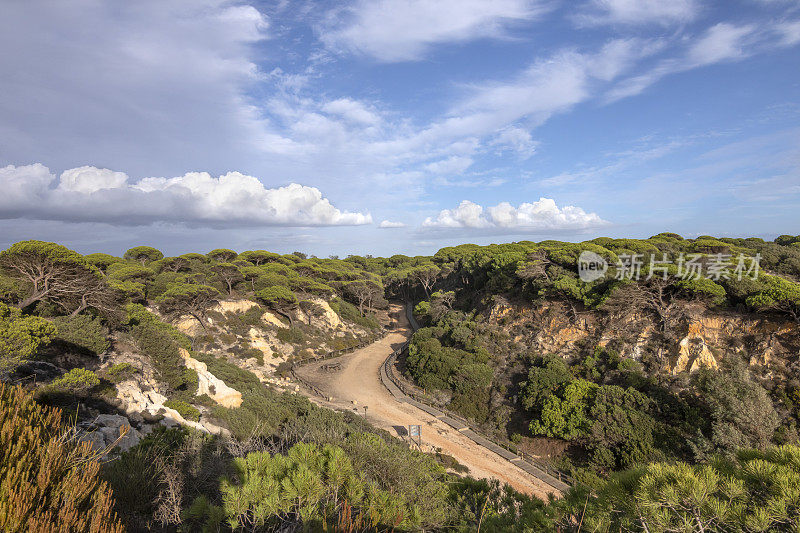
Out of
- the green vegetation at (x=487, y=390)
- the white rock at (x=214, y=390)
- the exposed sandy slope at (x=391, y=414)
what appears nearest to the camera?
the green vegetation at (x=487, y=390)

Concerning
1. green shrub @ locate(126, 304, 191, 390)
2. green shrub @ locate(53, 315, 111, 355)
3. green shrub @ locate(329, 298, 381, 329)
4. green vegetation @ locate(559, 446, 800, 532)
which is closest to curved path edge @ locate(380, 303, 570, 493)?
green vegetation @ locate(559, 446, 800, 532)

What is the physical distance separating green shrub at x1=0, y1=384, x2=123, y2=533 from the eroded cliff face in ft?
72.5

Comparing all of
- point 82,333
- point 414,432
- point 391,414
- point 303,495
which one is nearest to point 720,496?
point 303,495

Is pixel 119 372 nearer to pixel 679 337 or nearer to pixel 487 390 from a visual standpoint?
pixel 487 390

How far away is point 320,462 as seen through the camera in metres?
4.88

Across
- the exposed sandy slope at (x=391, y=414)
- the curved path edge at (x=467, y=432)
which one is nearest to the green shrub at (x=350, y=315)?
the exposed sandy slope at (x=391, y=414)

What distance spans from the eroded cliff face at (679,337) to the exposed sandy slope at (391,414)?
31.0 feet

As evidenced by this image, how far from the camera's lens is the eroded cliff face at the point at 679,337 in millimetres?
15766

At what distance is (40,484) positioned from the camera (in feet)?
9.57

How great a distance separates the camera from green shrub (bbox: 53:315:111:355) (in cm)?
1162

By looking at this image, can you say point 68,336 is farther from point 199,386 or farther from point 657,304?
point 657,304

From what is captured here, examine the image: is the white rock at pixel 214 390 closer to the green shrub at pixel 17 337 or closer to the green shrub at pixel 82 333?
the green shrub at pixel 82 333

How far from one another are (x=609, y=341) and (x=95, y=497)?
2327 centimetres

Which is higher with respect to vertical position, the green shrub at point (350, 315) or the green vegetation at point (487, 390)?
the green vegetation at point (487, 390)
